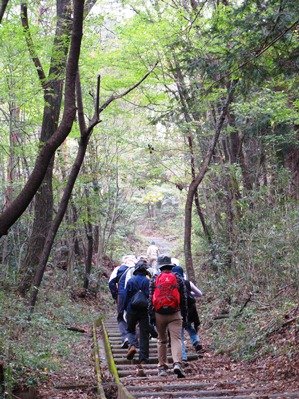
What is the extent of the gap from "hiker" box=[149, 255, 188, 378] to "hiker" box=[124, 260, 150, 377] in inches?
29.0

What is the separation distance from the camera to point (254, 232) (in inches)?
478

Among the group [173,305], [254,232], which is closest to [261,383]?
[173,305]

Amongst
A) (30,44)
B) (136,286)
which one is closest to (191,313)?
(136,286)

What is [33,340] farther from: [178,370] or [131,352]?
[178,370]

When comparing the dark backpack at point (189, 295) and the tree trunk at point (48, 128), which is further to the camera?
the tree trunk at point (48, 128)

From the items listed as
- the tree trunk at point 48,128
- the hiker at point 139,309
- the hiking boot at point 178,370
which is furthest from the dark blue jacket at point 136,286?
the tree trunk at point 48,128

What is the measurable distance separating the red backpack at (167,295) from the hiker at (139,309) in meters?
0.96

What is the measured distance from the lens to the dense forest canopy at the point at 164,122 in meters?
8.43

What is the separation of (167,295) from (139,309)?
1189 mm

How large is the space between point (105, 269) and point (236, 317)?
1611 cm

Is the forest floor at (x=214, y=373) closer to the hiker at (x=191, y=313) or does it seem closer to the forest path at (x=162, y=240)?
the hiker at (x=191, y=313)

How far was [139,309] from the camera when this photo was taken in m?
8.70

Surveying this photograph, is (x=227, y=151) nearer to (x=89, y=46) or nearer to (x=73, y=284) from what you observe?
(x=89, y=46)

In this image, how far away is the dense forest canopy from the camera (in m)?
8.43
